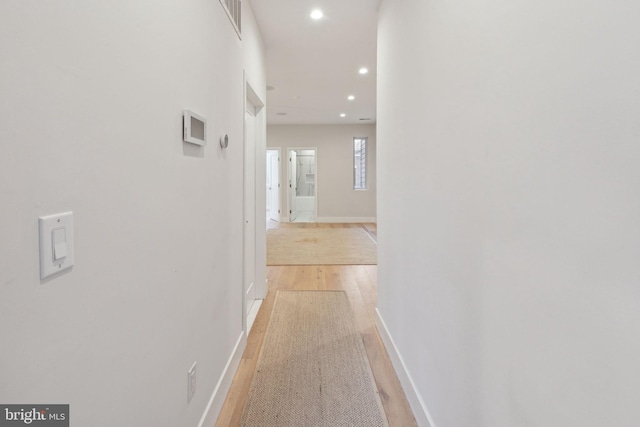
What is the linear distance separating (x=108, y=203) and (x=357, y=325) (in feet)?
7.52

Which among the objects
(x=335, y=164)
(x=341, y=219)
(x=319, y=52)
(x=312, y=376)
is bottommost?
(x=312, y=376)

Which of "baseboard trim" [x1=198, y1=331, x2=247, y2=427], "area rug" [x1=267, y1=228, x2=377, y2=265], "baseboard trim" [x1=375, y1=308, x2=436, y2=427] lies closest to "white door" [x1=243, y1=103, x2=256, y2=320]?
"baseboard trim" [x1=198, y1=331, x2=247, y2=427]

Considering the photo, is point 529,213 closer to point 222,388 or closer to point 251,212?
point 222,388

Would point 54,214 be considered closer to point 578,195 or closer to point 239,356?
point 578,195

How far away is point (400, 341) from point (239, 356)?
1.04 m

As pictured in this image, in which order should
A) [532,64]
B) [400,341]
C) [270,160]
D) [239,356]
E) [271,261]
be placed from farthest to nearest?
1. [270,160]
2. [271,261]
3. [239,356]
4. [400,341]
5. [532,64]

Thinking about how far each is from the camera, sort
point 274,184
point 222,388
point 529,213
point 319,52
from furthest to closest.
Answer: point 274,184
point 319,52
point 222,388
point 529,213

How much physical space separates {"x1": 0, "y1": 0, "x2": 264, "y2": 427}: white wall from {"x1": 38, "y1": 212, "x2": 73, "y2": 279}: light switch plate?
1 centimetres

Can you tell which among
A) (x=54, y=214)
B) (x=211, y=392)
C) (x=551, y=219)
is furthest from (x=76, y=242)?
(x=211, y=392)

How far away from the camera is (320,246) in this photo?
5758 mm

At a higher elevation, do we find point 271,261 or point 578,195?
point 578,195

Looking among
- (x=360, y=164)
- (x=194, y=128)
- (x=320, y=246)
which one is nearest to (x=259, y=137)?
(x=194, y=128)

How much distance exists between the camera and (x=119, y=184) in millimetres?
839

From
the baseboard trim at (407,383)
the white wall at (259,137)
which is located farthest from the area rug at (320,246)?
the baseboard trim at (407,383)
